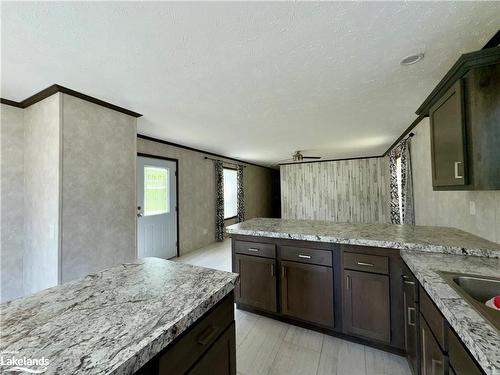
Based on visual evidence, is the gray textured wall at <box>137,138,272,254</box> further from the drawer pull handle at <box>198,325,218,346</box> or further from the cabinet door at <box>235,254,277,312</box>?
the drawer pull handle at <box>198,325,218,346</box>

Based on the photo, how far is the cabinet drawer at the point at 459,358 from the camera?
0.74 metres

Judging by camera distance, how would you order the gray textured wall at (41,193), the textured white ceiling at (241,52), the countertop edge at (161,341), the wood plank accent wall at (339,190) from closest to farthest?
the countertop edge at (161,341)
the textured white ceiling at (241,52)
the gray textured wall at (41,193)
the wood plank accent wall at (339,190)

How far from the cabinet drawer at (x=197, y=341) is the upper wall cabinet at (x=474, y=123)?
1702mm

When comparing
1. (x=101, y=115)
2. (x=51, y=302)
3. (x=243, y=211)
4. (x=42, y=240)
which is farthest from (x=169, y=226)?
(x=51, y=302)

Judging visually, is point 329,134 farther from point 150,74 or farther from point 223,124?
point 150,74

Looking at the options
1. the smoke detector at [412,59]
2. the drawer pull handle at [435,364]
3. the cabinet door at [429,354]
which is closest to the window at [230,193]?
the smoke detector at [412,59]

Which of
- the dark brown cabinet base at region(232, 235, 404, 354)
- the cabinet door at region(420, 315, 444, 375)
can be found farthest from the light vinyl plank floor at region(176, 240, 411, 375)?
the cabinet door at region(420, 315, 444, 375)

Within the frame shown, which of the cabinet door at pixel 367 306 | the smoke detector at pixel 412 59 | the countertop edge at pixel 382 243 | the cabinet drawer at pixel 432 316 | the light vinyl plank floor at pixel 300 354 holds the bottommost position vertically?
the light vinyl plank floor at pixel 300 354

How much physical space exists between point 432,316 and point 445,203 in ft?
6.18

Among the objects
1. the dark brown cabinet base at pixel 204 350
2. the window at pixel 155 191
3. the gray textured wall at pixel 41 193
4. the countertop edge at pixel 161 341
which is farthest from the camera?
the window at pixel 155 191

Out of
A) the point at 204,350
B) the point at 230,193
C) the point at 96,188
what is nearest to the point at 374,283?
the point at 204,350

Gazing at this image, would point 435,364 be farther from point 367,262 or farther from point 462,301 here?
point 367,262

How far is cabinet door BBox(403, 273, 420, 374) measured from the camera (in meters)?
1.36

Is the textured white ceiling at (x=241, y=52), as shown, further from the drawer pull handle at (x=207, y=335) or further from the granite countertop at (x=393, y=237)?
the drawer pull handle at (x=207, y=335)
